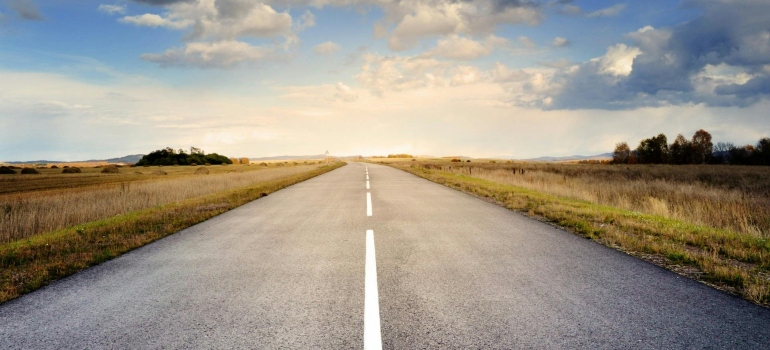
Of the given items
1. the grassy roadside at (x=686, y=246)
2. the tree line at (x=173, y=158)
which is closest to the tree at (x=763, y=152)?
the grassy roadside at (x=686, y=246)

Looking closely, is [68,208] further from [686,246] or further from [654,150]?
[654,150]

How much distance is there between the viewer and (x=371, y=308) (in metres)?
3.80

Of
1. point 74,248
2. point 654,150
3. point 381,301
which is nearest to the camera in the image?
point 381,301

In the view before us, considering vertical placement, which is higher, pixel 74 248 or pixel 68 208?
pixel 68 208

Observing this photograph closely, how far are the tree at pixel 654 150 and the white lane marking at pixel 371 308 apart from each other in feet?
344

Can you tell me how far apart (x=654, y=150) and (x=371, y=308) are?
10734 centimetres

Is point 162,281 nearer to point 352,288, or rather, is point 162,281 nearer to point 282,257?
point 282,257

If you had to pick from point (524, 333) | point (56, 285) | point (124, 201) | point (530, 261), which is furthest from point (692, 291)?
point (124, 201)

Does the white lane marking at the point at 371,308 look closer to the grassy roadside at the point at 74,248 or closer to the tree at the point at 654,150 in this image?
the grassy roadside at the point at 74,248

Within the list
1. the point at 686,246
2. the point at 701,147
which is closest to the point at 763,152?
the point at 701,147

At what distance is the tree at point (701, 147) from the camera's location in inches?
3226

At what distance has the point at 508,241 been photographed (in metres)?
7.16

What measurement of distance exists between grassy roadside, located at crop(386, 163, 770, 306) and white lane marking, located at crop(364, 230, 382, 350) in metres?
4.18

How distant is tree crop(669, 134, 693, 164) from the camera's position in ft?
277
